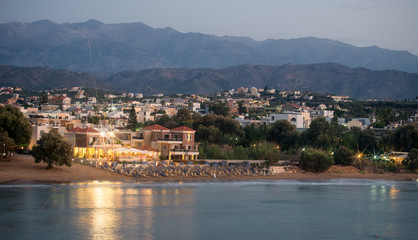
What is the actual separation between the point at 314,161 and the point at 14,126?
28967 mm

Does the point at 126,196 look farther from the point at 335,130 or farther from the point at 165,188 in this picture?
the point at 335,130

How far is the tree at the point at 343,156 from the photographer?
63562mm

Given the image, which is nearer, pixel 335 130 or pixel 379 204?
pixel 379 204

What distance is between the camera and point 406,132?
68.8 meters

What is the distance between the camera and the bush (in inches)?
2356

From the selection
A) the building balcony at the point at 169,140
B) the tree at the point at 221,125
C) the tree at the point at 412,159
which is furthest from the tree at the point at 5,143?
the tree at the point at 412,159

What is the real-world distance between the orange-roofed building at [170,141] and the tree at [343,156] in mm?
15155

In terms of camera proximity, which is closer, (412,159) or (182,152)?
(182,152)

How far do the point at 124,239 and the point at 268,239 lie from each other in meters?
6.90

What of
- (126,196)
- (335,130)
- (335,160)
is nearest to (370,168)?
(335,160)

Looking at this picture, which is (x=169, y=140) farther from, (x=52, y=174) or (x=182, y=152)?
(x=52, y=174)

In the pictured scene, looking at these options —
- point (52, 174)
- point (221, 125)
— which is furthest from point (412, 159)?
point (52, 174)

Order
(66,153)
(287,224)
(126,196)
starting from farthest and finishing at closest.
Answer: (66,153)
(126,196)
(287,224)

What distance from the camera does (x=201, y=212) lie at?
120 feet
